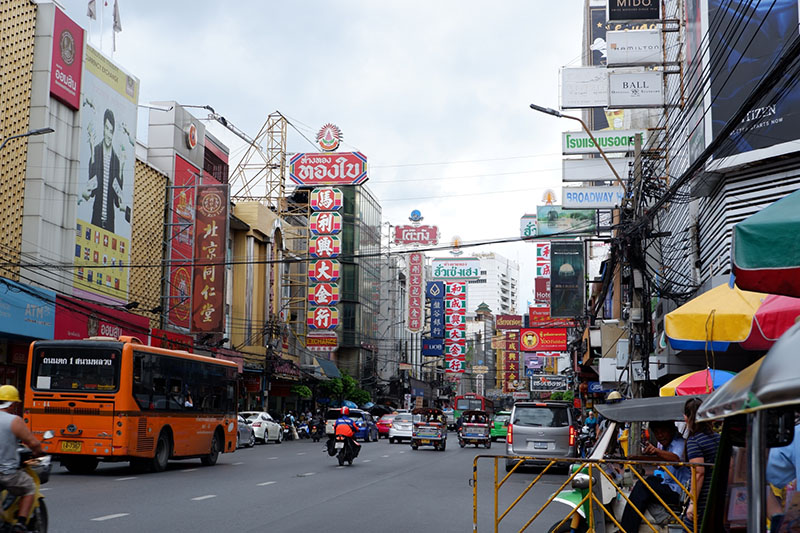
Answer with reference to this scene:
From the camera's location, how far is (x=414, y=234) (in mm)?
107125

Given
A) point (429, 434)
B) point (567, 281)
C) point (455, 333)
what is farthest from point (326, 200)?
point (455, 333)

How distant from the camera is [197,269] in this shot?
41969 millimetres

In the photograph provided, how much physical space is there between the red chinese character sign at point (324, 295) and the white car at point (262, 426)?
12.7m

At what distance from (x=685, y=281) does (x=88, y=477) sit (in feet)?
50.4

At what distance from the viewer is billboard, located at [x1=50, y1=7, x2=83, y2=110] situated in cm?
3089

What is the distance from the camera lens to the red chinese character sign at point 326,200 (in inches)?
2084

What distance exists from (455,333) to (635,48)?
219ft

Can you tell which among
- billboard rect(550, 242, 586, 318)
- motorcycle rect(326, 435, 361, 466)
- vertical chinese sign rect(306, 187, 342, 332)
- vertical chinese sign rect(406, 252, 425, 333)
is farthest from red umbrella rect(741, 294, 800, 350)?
vertical chinese sign rect(406, 252, 425, 333)

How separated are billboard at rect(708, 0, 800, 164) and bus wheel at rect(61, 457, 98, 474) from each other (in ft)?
50.1

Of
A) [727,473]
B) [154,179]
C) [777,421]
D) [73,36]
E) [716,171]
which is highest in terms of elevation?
[73,36]

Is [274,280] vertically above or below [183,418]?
above

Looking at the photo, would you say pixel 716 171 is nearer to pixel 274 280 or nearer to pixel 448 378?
pixel 274 280

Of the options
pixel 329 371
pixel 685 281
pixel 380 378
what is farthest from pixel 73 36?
pixel 380 378

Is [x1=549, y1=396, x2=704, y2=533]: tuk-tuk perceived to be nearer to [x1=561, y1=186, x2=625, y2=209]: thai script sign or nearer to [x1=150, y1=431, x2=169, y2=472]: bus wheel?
[x1=150, y1=431, x2=169, y2=472]: bus wheel
